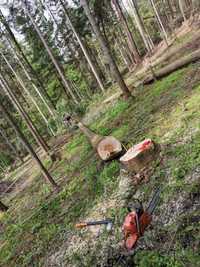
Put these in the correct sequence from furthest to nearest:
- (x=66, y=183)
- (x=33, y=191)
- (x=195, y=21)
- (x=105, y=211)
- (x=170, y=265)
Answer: (x=195, y=21)
(x=33, y=191)
(x=66, y=183)
(x=105, y=211)
(x=170, y=265)

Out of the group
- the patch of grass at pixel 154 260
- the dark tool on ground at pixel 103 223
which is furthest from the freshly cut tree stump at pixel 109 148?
the patch of grass at pixel 154 260

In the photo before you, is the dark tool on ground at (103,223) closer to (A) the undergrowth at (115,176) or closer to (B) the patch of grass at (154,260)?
(A) the undergrowth at (115,176)

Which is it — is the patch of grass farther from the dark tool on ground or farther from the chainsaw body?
the dark tool on ground

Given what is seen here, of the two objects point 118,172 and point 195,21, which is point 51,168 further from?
point 195,21

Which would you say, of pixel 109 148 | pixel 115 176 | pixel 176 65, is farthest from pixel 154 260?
pixel 176 65

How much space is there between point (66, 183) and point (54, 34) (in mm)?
24763

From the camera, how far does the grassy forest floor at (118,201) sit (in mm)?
Answer: 5352

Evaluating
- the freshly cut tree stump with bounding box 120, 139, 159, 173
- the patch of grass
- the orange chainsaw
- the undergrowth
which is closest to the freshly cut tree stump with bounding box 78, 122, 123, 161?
the undergrowth

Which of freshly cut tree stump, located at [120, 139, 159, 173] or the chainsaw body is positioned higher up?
freshly cut tree stump, located at [120, 139, 159, 173]

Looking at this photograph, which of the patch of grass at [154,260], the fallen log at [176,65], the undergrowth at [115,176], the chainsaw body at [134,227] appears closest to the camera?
the patch of grass at [154,260]

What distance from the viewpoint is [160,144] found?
8.04 metres

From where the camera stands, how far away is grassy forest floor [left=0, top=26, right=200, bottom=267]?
5352 mm

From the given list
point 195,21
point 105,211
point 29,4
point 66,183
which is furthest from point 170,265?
point 29,4

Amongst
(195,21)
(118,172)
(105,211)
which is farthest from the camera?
(195,21)
